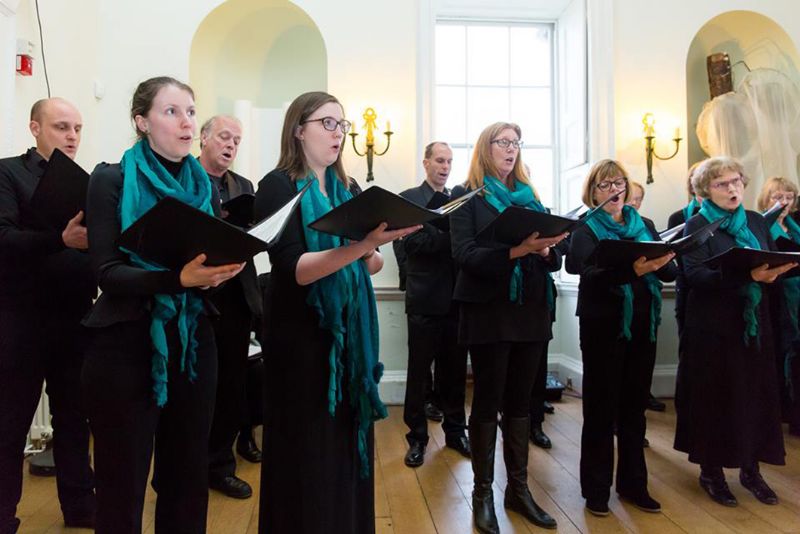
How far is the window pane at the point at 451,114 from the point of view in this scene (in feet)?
15.6

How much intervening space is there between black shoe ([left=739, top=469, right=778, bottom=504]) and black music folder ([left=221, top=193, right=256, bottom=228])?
234cm

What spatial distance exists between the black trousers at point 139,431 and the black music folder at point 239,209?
831mm

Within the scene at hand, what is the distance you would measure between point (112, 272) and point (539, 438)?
250cm

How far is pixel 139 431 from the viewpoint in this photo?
129 cm

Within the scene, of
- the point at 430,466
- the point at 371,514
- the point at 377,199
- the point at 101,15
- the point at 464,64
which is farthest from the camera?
the point at 464,64

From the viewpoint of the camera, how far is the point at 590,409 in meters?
2.24

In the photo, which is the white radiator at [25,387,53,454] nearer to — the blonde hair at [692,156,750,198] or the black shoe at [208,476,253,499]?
the black shoe at [208,476,253,499]

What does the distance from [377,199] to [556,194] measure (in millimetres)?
4017

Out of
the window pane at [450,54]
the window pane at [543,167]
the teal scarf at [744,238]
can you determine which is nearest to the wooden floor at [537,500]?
the teal scarf at [744,238]

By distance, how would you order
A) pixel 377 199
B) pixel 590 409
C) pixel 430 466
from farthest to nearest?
pixel 430 466, pixel 590 409, pixel 377 199

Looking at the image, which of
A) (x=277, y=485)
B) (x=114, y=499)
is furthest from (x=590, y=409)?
(x=114, y=499)

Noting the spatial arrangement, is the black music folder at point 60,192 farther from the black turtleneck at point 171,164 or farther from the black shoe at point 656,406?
the black shoe at point 656,406

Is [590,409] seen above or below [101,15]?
below

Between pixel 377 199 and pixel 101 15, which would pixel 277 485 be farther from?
pixel 101 15
